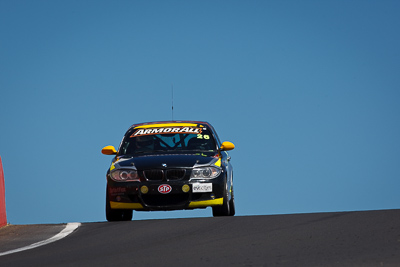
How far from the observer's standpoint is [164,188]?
40.2 ft

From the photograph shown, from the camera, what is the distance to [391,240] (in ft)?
26.6

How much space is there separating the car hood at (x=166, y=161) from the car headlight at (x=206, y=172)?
92 millimetres

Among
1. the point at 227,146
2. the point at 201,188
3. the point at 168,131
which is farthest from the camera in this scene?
the point at 168,131

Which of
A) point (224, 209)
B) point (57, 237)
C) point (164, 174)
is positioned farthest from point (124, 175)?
point (57, 237)

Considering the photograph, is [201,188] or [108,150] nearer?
[201,188]

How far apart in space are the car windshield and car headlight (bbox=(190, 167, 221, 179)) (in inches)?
45.2

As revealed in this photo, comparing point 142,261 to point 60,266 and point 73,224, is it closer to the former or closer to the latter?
point 60,266

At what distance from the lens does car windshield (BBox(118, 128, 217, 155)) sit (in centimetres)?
1365

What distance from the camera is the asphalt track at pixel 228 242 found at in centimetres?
711

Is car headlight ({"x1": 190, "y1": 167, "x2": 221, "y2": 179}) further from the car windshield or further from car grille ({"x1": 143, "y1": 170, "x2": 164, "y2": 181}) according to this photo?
the car windshield

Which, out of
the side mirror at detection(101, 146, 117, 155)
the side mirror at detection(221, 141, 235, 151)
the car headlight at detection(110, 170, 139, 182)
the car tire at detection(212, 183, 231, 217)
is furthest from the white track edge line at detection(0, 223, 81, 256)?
the side mirror at detection(221, 141, 235, 151)

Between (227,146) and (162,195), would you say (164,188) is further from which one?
(227,146)

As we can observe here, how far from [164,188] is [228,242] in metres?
3.93

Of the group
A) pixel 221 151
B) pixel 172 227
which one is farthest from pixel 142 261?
pixel 221 151
